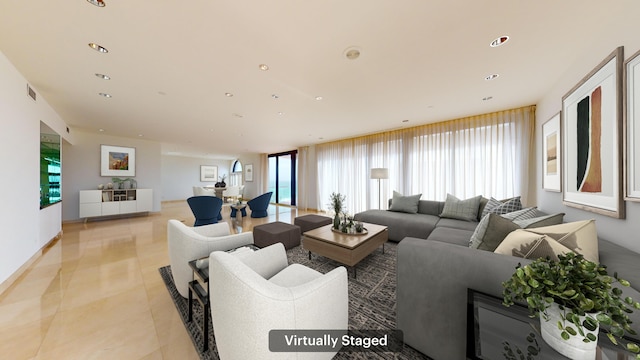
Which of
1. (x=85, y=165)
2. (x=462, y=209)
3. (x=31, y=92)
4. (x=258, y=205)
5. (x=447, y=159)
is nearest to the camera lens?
(x=31, y=92)

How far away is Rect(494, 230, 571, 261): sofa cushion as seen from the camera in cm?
108

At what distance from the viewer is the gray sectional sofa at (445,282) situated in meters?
1.05

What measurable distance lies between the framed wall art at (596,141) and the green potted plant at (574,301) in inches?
56.1

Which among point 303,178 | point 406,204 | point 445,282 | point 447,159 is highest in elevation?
point 447,159

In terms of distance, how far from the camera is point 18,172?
2350 millimetres

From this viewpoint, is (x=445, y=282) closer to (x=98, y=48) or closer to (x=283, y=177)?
(x=98, y=48)

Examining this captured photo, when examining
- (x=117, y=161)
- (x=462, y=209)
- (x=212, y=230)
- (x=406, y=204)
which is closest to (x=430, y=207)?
(x=406, y=204)

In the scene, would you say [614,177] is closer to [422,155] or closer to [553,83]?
[553,83]

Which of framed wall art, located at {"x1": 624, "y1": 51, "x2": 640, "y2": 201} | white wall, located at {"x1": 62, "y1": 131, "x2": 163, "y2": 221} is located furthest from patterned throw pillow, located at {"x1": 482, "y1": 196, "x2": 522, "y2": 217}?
white wall, located at {"x1": 62, "y1": 131, "x2": 163, "y2": 221}

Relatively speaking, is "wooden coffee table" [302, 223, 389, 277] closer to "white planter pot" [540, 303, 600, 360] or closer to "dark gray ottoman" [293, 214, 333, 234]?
"dark gray ottoman" [293, 214, 333, 234]

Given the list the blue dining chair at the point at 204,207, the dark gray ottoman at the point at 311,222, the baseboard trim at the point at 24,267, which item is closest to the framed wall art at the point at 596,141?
the dark gray ottoman at the point at 311,222

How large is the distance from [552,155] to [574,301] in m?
2.94

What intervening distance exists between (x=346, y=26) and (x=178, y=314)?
115 inches

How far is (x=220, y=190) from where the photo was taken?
819cm
